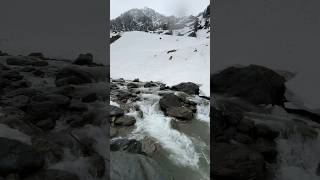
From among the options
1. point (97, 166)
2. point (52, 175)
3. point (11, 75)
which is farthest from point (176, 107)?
point (52, 175)

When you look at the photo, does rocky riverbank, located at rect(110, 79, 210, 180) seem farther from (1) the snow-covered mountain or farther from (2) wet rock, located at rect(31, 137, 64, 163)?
(1) the snow-covered mountain

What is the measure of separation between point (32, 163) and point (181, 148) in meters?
3.14

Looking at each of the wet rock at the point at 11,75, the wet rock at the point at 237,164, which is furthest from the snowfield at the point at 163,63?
the wet rock at the point at 11,75

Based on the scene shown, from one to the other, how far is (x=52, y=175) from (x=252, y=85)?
4638 mm

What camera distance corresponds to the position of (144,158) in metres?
5.57

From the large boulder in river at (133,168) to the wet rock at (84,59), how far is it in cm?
214

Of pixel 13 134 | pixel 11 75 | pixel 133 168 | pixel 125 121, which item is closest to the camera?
pixel 13 134

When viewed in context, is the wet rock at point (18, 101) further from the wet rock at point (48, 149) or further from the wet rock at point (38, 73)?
the wet rock at point (38, 73)

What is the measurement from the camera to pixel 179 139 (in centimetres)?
692

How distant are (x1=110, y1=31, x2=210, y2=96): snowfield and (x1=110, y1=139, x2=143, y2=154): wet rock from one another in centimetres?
530

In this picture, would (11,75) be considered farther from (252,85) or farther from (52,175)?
(252,85)

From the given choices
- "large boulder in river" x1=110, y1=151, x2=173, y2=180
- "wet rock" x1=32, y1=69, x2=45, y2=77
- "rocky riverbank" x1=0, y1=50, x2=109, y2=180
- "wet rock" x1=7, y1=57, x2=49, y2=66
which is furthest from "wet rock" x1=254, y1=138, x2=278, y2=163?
"wet rock" x1=7, y1=57, x2=49, y2=66

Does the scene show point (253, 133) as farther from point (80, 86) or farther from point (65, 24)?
point (65, 24)

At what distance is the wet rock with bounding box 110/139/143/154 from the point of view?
621cm
